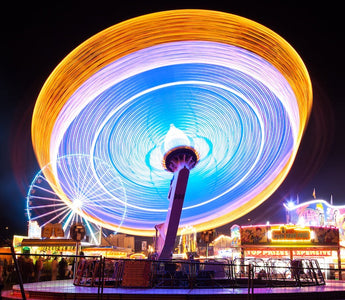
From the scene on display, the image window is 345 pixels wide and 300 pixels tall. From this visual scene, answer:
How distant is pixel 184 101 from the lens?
18.2 metres

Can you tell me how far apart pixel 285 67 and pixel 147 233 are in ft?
50.1

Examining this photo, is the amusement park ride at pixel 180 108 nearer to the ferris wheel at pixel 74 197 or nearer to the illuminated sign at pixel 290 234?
the ferris wheel at pixel 74 197

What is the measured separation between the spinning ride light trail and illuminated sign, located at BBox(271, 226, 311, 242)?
974 centimetres

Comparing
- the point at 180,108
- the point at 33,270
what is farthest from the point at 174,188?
the point at 33,270

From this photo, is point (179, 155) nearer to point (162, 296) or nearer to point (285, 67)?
point (285, 67)

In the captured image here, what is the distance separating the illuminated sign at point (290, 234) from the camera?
2932 centimetres

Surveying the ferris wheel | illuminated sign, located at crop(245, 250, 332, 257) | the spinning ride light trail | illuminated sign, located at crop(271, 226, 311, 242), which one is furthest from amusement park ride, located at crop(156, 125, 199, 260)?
illuminated sign, located at crop(271, 226, 311, 242)

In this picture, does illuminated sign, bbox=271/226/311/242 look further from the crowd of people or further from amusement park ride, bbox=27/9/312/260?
the crowd of people

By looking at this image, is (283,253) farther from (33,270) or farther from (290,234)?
(33,270)

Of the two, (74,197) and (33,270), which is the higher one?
(74,197)

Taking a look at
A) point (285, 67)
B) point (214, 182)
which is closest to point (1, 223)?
point (214, 182)

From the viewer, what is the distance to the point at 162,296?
36.6 feet

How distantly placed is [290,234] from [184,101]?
16.5 meters

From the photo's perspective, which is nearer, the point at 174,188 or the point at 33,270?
the point at 174,188
